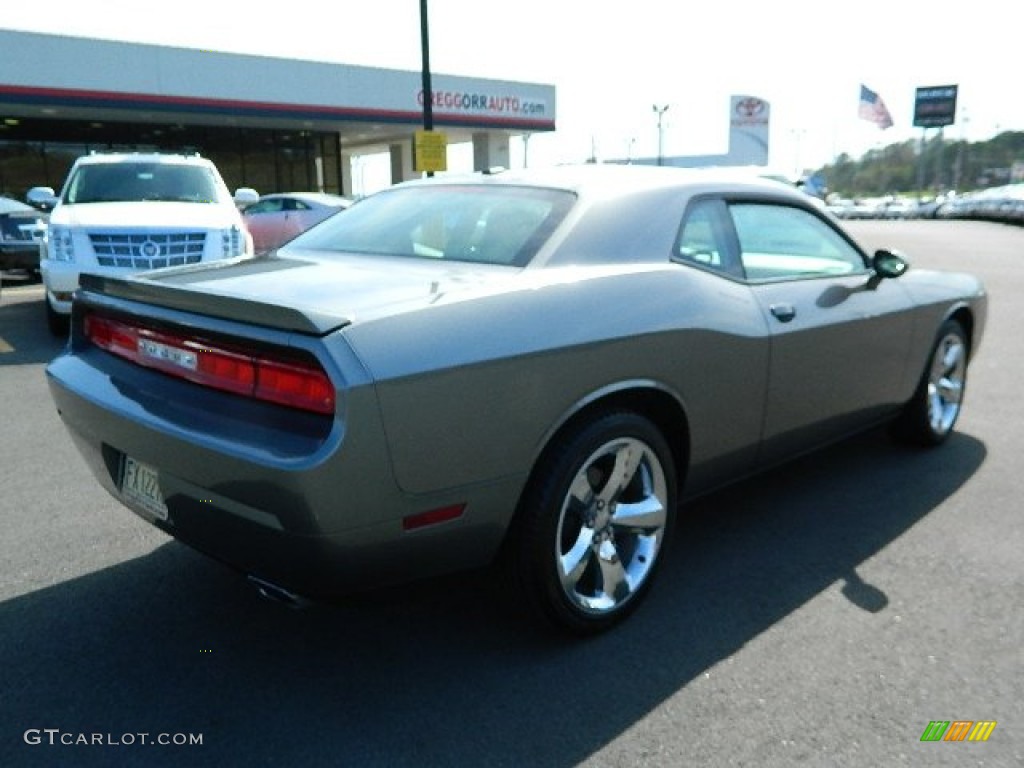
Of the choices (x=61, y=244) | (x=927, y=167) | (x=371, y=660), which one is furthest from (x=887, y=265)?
(x=927, y=167)

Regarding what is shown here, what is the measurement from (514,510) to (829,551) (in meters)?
1.62

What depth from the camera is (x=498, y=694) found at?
252cm

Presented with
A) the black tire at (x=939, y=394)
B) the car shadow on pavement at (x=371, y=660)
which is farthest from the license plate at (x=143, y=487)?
the black tire at (x=939, y=394)

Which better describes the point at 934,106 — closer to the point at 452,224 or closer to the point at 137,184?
the point at 137,184

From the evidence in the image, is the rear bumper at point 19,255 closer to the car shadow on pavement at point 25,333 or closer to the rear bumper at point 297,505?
the car shadow on pavement at point 25,333

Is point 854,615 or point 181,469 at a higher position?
point 181,469

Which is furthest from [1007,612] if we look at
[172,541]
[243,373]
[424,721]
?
[172,541]

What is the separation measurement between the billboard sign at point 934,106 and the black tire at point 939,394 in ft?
271

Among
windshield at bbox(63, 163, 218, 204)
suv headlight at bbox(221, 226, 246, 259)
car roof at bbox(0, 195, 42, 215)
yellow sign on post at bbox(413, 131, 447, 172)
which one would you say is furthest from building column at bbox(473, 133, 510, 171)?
suv headlight at bbox(221, 226, 246, 259)

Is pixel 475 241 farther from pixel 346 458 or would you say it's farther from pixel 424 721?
pixel 424 721

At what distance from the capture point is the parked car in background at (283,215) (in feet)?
53.3

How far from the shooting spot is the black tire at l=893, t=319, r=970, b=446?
15.0ft

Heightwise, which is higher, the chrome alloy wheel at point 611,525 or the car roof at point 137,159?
the car roof at point 137,159

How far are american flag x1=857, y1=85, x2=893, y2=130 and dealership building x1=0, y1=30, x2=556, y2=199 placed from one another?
42.2 metres
